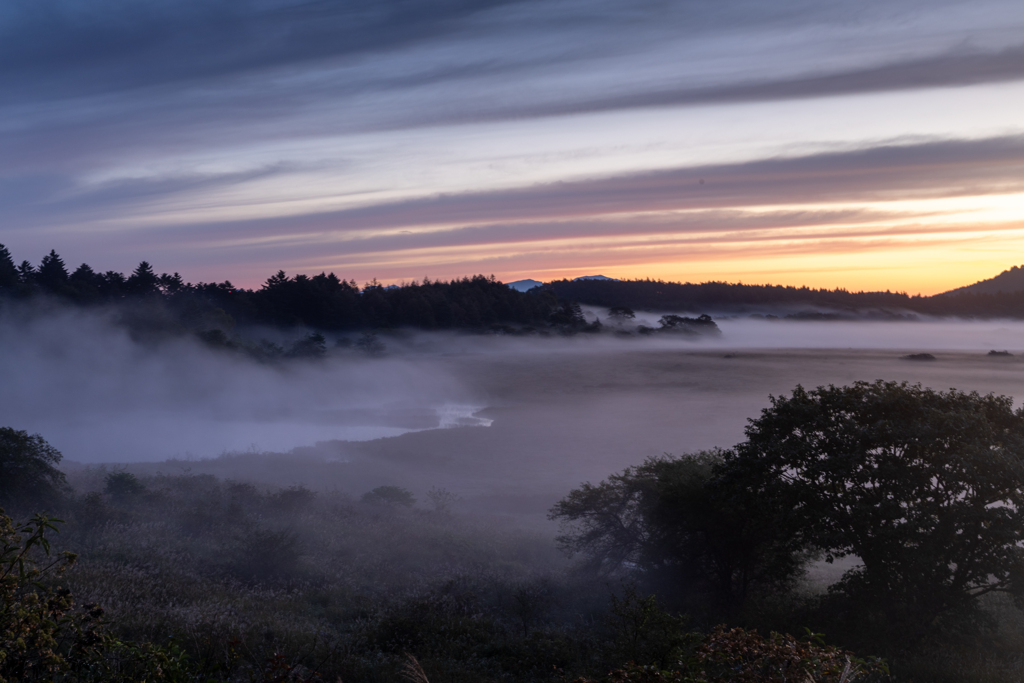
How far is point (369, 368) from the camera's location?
447 feet

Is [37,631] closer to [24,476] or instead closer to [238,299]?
[24,476]

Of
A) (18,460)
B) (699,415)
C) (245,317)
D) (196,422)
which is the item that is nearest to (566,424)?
(699,415)

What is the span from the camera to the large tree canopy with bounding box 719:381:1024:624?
16.4 meters

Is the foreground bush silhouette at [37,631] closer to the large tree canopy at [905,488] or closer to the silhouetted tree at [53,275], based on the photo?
the large tree canopy at [905,488]

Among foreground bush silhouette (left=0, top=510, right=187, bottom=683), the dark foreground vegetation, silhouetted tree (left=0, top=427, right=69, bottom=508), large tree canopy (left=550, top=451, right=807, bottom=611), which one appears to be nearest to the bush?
the dark foreground vegetation

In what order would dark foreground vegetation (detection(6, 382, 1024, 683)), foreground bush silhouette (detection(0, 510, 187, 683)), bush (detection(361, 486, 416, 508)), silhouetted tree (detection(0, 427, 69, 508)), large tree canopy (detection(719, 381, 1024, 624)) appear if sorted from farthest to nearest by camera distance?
1. bush (detection(361, 486, 416, 508))
2. silhouetted tree (detection(0, 427, 69, 508))
3. large tree canopy (detection(719, 381, 1024, 624))
4. dark foreground vegetation (detection(6, 382, 1024, 683))
5. foreground bush silhouette (detection(0, 510, 187, 683))

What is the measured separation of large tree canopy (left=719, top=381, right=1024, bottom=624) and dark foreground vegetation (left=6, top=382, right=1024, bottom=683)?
0.06m

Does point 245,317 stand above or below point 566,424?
above

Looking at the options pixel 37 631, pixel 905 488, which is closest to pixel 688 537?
pixel 905 488

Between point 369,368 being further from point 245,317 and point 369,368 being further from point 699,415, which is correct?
point 699,415

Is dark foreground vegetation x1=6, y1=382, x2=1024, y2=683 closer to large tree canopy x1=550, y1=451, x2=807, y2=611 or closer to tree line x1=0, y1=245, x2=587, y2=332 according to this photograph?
large tree canopy x1=550, y1=451, x2=807, y2=611

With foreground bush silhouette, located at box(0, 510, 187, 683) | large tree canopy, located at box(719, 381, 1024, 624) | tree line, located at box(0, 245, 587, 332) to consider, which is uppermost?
tree line, located at box(0, 245, 587, 332)

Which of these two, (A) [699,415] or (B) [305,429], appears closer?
(B) [305,429]

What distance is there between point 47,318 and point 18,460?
81776 mm
